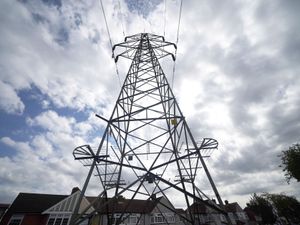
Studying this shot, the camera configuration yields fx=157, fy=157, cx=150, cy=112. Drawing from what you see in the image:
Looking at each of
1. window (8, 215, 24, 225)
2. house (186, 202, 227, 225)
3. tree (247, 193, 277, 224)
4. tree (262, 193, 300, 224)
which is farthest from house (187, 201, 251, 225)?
window (8, 215, 24, 225)

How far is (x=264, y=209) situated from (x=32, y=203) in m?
49.5

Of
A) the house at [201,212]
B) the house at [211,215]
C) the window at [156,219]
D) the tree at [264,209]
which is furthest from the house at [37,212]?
the tree at [264,209]

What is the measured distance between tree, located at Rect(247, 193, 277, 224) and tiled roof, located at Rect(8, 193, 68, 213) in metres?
45.8

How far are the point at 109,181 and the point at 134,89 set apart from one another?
4559mm

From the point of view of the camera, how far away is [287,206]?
39.3m

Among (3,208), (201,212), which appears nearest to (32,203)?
(3,208)

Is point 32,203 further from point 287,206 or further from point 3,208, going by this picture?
point 287,206

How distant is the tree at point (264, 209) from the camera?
37.8 metres

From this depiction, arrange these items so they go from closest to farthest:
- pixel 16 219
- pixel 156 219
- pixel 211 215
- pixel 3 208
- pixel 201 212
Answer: pixel 211 215
pixel 16 219
pixel 201 212
pixel 3 208
pixel 156 219

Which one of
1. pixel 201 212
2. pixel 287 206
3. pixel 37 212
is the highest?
pixel 287 206

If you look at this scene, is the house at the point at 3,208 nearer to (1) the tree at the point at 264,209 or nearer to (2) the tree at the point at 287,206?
(1) the tree at the point at 264,209

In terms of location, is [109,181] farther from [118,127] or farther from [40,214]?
[40,214]

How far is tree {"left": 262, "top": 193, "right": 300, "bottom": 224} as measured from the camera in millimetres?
38062

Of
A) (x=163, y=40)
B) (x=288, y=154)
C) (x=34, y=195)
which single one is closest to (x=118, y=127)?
(x=163, y=40)
